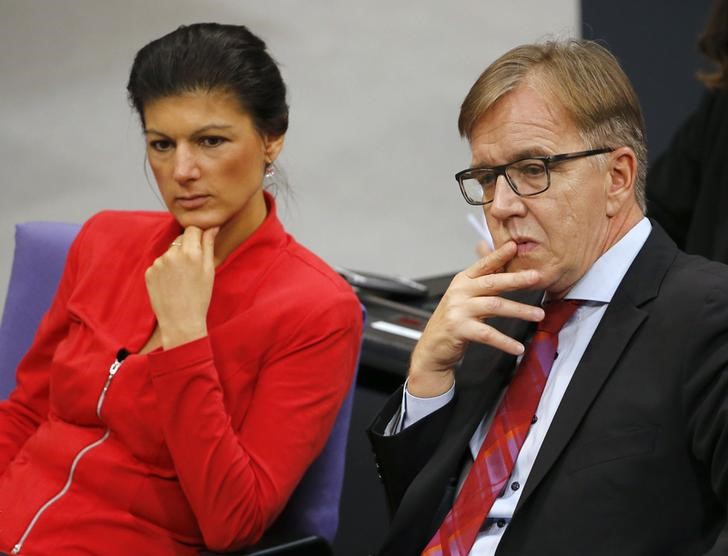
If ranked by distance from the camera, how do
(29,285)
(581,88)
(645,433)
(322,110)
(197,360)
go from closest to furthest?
(645,433)
(581,88)
(197,360)
(29,285)
(322,110)

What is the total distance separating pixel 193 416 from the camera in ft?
6.12

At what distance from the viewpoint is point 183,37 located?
2076mm

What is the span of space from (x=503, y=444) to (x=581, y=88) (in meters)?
0.52

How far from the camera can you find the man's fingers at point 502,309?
166 centimetres

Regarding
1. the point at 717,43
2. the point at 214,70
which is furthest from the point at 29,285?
the point at 717,43

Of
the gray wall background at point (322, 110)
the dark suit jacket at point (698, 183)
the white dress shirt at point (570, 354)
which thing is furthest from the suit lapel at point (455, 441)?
the gray wall background at point (322, 110)

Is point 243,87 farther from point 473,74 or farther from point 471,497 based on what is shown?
point 473,74

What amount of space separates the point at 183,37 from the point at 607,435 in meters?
1.05

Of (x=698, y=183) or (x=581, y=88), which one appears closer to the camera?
(x=581, y=88)

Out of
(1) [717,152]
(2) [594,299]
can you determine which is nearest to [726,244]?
(1) [717,152]

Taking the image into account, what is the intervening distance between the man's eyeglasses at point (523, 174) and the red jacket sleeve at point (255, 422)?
0.41 meters

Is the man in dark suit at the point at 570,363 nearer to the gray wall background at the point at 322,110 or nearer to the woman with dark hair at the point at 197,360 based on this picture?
the woman with dark hair at the point at 197,360

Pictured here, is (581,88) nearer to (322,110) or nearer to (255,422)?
(255,422)

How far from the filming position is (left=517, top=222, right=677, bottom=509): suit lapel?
5.22 feet
